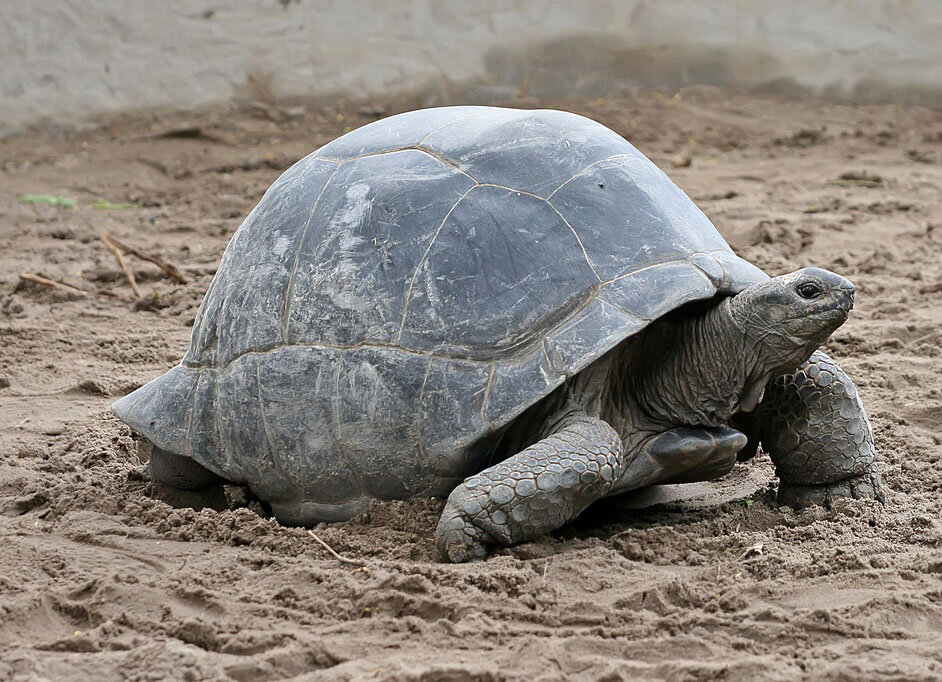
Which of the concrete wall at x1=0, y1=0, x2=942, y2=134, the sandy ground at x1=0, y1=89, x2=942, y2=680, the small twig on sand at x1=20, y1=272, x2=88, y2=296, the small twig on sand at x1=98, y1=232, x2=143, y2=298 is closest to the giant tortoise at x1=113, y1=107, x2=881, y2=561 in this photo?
the sandy ground at x1=0, y1=89, x2=942, y2=680

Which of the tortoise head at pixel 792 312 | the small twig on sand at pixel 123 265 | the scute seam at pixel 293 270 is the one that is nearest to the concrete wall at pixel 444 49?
the small twig on sand at pixel 123 265

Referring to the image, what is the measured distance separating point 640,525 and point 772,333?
2.32 ft

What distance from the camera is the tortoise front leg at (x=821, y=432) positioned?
357cm

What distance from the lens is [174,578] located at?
10.2ft

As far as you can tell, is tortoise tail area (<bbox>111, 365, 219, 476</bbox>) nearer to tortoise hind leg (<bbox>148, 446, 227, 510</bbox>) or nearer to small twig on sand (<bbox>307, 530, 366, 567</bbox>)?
tortoise hind leg (<bbox>148, 446, 227, 510</bbox>)

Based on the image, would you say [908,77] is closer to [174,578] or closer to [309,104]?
[309,104]

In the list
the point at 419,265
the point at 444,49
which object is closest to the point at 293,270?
the point at 419,265

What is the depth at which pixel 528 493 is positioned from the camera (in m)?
3.11

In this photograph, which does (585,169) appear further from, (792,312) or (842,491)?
(842,491)

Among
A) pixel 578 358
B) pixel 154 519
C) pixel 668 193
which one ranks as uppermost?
pixel 668 193

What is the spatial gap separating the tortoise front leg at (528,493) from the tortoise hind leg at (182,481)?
1071mm

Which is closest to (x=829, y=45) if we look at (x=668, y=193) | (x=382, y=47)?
(x=382, y=47)

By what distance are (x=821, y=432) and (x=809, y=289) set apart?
543 mm

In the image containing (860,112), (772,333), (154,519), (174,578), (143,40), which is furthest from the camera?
(860,112)
